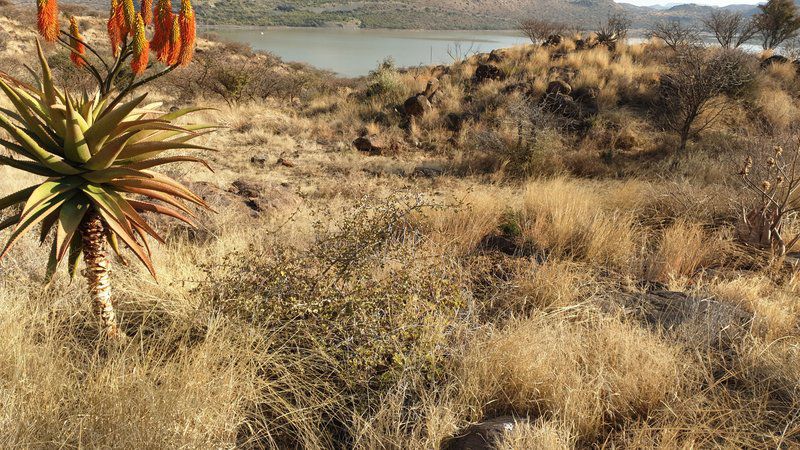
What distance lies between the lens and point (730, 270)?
4.21 metres

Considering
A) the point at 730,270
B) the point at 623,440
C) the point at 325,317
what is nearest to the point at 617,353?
the point at 623,440

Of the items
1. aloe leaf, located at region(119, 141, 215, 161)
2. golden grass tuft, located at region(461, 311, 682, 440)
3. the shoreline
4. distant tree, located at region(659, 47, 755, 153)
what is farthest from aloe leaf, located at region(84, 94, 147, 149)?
the shoreline

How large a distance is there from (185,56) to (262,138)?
8.55m

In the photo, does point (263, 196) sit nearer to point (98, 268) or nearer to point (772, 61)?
point (98, 268)

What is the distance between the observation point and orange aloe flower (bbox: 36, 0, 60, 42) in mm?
2242

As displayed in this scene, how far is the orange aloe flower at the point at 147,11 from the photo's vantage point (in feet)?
7.64

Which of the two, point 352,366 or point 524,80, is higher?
point 524,80

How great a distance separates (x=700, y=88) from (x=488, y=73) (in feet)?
21.2

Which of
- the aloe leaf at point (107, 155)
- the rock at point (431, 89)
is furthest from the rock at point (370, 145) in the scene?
the aloe leaf at point (107, 155)

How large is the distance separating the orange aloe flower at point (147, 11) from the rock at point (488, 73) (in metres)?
12.7

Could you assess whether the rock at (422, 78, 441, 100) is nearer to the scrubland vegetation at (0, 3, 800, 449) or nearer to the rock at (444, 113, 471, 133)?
the rock at (444, 113, 471, 133)

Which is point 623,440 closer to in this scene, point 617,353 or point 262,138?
point 617,353

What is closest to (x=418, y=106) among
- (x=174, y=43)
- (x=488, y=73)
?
(x=488, y=73)

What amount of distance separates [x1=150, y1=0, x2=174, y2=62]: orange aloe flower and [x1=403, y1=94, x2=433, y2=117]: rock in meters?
10.3
